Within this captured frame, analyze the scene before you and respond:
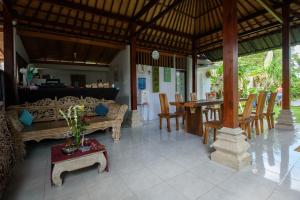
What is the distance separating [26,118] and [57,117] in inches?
25.9

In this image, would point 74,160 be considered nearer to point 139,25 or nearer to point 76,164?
point 76,164

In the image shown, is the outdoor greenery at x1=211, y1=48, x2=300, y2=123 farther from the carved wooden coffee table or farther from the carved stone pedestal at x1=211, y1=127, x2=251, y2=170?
the carved wooden coffee table

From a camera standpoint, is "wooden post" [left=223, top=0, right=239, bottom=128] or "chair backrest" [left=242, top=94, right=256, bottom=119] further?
"chair backrest" [left=242, top=94, right=256, bottom=119]

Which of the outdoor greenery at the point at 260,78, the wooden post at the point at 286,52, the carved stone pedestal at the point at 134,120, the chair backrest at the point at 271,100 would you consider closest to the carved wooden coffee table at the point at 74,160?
the carved stone pedestal at the point at 134,120

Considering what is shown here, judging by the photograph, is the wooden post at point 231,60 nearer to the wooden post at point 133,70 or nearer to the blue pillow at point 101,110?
the blue pillow at point 101,110

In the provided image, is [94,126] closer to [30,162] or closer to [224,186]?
[30,162]

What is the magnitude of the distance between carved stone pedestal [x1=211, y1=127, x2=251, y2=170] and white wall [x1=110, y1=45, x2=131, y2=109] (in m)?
4.03

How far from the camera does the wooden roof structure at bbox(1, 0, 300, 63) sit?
4.27 meters

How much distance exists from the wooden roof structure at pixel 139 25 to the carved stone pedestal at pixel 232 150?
3060 millimetres

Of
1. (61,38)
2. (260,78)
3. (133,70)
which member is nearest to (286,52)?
(133,70)

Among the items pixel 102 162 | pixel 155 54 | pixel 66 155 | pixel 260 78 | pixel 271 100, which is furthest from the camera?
pixel 260 78

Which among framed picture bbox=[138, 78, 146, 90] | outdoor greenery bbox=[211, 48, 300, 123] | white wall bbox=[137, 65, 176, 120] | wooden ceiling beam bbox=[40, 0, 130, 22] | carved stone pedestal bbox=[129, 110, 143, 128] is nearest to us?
wooden ceiling beam bbox=[40, 0, 130, 22]

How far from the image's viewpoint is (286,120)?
4355 millimetres

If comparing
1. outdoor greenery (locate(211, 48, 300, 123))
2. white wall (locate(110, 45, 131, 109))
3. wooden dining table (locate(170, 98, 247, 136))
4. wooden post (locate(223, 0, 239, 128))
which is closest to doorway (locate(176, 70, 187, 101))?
outdoor greenery (locate(211, 48, 300, 123))
